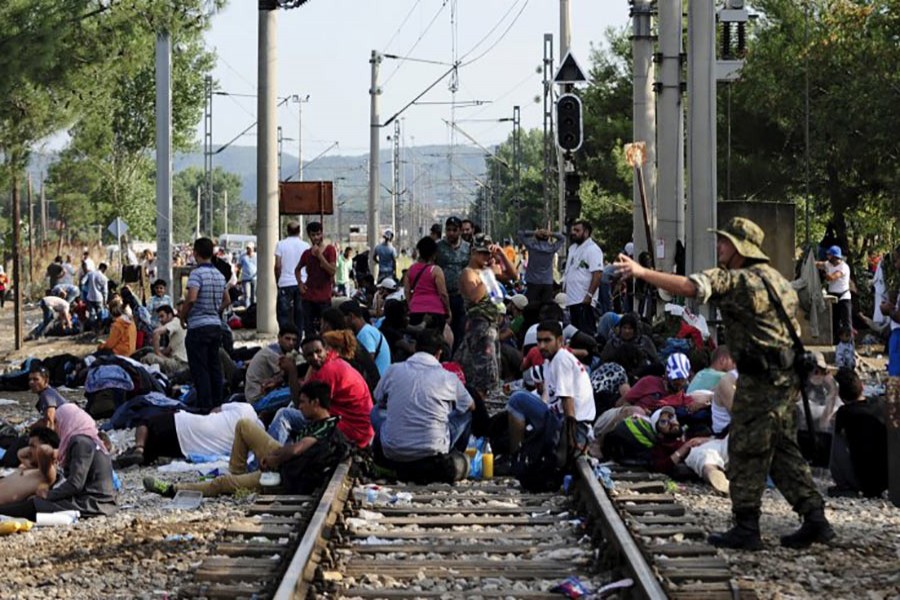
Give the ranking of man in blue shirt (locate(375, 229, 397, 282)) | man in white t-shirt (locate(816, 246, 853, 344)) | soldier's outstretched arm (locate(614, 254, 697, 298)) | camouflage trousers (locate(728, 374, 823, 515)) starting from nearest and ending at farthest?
soldier's outstretched arm (locate(614, 254, 697, 298)) < camouflage trousers (locate(728, 374, 823, 515)) < man in white t-shirt (locate(816, 246, 853, 344)) < man in blue shirt (locate(375, 229, 397, 282))

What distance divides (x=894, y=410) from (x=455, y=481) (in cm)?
411

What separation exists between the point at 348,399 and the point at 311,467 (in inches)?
30.8

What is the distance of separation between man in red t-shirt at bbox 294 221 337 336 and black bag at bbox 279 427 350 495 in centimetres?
722

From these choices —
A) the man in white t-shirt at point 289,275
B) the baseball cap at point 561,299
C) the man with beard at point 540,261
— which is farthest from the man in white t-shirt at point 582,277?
the man in white t-shirt at point 289,275

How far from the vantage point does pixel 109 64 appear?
23.6 m

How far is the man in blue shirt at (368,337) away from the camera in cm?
1498

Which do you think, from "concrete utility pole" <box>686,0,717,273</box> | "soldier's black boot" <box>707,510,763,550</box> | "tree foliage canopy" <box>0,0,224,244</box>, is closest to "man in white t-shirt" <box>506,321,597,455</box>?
"soldier's black boot" <box>707,510,763,550</box>

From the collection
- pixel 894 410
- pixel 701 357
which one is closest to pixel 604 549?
pixel 894 410

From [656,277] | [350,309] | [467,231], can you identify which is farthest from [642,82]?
[656,277]

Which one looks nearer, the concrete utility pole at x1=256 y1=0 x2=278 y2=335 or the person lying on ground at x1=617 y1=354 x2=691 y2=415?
the person lying on ground at x1=617 y1=354 x2=691 y2=415

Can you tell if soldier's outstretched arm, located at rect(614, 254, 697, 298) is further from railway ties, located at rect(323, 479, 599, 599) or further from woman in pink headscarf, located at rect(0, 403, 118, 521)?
woman in pink headscarf, located at rect(0, 403, 118, 521)

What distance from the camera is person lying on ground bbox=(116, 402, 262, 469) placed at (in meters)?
14.6

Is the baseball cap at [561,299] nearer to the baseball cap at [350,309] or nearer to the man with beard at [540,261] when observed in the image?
the man with beard at [540,261]

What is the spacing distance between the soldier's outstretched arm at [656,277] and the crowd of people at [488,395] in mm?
14
